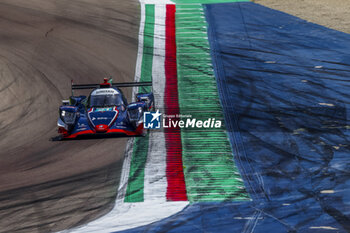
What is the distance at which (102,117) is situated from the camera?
18.0m

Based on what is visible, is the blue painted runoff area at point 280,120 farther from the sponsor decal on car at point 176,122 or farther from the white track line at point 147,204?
the sponsor decal on car at point 176,122

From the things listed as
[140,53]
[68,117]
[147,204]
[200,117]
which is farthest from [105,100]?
[140,53]

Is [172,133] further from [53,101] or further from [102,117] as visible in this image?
[53,101]

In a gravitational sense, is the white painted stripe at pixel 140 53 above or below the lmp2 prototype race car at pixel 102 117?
above

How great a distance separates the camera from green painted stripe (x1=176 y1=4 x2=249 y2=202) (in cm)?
1532

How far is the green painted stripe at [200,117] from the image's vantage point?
50.3 ft

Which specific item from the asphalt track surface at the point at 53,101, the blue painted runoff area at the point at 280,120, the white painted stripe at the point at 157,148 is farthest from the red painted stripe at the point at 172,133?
the asphalt track surface at the point at 53,101

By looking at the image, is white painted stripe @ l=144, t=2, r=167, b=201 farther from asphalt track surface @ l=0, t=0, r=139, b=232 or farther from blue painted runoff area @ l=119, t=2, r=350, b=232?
blue painted runoff area @ l=119, t=2, r=350, b=232

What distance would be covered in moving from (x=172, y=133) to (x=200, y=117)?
1828mm

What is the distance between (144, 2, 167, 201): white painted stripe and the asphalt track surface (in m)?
1.05

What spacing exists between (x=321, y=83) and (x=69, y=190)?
532 inches

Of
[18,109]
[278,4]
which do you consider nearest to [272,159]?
[18,109]

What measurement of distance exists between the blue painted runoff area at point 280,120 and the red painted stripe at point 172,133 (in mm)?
1275

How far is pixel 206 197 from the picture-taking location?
14656 millimetres
